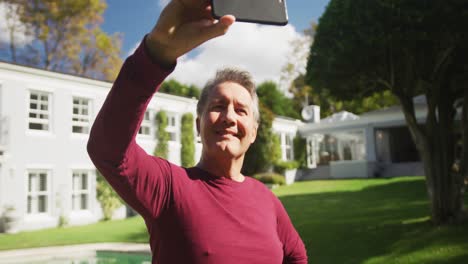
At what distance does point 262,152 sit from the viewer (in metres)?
22.9

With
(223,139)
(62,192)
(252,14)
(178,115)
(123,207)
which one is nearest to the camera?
(252,14)

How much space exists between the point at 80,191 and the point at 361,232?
11059 millimetres

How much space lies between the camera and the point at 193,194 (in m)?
1.28

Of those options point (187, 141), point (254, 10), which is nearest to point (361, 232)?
point (254, 10)

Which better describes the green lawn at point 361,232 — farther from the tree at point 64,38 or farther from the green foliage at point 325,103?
the green foliage at point 325,103

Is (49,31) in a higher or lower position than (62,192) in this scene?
higher

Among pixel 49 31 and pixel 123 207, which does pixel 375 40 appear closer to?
pixel 123 207

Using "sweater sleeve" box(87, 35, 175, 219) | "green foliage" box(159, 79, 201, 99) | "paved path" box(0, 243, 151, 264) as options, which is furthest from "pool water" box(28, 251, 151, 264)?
"green foliage" box(159, 79, 201, 99)

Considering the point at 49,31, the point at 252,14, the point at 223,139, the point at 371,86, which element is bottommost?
the point at 223,139

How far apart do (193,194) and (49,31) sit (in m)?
24.0

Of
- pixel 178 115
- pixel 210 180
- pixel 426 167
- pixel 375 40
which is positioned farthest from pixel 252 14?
pixel 178 115

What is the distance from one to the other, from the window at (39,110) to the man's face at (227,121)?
14183 millimetres

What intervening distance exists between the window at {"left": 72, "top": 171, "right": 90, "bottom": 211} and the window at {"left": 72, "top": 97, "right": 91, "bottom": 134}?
69.9 inches

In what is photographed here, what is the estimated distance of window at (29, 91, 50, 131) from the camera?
14.0m
